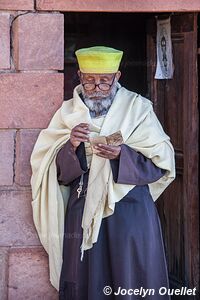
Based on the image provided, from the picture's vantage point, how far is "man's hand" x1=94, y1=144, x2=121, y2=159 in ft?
14.1

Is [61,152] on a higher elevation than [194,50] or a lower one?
lower

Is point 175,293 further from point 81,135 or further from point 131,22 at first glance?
point 131,22

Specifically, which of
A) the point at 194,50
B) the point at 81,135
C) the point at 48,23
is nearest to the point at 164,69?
the point at 194,50

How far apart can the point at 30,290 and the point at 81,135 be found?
4.10 feet

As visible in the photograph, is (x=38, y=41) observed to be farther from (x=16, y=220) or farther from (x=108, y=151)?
(x=16, y=220)

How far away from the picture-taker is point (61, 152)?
4.54 metres

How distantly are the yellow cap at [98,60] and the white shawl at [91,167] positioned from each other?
0.67 feet

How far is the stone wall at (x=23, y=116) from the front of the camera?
4.77m

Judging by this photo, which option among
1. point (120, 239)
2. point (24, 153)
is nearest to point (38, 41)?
point (24, 153)

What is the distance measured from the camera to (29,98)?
4789 millimetres

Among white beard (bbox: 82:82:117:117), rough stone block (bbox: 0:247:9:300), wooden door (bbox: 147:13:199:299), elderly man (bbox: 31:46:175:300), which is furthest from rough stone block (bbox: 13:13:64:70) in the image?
rough stone block (bbox: 0:247:9:300)

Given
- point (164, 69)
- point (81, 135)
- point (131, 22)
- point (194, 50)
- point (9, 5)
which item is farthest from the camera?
point (131, 22)

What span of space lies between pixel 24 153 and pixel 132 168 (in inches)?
33.1

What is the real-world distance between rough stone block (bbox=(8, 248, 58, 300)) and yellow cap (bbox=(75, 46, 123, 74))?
129 centimetres
